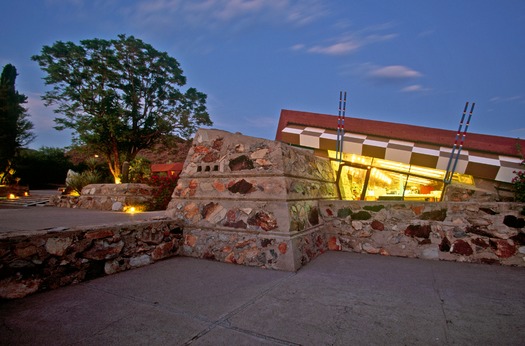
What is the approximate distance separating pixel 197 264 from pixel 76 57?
18264 millimetres

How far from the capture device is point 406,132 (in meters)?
4.71

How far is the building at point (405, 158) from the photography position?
4.25m

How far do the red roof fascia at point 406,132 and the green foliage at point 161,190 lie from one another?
12.6 feet

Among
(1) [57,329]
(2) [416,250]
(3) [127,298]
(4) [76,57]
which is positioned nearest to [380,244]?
(2) [416,250]

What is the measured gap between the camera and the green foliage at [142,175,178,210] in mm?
7289

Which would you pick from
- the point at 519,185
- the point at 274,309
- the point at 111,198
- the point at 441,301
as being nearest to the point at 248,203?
the point at 274,309

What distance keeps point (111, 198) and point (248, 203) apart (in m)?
5.64

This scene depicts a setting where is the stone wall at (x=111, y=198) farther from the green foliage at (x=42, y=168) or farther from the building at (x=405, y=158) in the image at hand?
the green foliage at (x=42, y=168)

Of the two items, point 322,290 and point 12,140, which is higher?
point 12,140

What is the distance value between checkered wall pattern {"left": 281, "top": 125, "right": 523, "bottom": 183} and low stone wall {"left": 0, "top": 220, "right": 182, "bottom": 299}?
325 cm

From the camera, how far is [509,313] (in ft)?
6.31

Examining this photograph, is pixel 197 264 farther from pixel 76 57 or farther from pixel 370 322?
pixel 76 57

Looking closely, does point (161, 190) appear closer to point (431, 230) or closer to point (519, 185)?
point (431, 230)

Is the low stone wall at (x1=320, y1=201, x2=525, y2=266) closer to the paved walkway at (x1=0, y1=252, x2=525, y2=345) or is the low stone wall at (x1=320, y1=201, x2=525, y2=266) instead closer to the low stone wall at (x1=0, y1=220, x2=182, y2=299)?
the paved walkway at (x1=0, y1=252, x2=525, y2=345)
